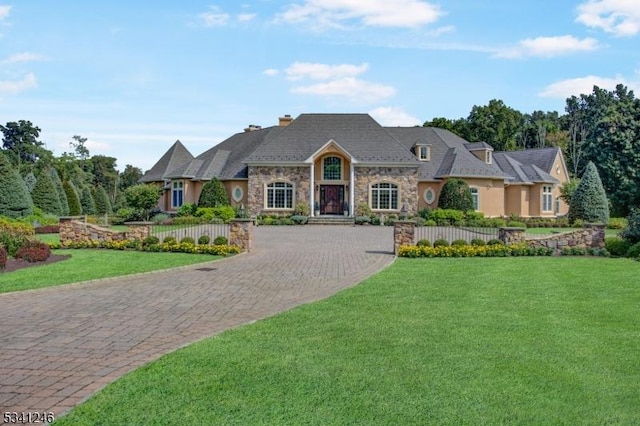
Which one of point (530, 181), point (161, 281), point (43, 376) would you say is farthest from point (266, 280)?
point (530, 181)

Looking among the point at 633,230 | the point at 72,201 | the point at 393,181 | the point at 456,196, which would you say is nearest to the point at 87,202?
the point at 72,201

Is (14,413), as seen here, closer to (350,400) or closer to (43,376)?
(43,376)

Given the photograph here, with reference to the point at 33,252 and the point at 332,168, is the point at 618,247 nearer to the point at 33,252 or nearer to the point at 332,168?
the point at 33,252

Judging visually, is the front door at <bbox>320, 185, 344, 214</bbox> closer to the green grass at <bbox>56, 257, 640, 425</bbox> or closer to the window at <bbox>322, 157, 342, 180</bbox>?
the window at <bbox>322, 157, 342, 180</bbox>

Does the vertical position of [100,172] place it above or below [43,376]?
above

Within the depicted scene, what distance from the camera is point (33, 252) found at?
14945mm

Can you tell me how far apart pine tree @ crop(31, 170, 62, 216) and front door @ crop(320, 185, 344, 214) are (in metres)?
18.3

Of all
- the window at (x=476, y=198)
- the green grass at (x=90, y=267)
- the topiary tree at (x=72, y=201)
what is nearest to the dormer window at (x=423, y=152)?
Result: the window at (x=476, y=198)

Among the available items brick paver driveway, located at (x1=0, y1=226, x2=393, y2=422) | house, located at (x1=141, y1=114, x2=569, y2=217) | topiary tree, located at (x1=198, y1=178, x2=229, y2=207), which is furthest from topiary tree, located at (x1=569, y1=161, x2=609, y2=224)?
brick paver driveway, located at (x1=0, y1=226, x2=393, y2=422)

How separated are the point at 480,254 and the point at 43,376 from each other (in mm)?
13830

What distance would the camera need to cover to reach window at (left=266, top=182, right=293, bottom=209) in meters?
37.1

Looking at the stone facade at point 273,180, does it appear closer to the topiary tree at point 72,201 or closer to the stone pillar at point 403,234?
the topiary tree at point 72,201

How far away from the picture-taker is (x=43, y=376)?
18.0ft

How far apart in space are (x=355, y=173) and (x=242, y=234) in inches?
784
